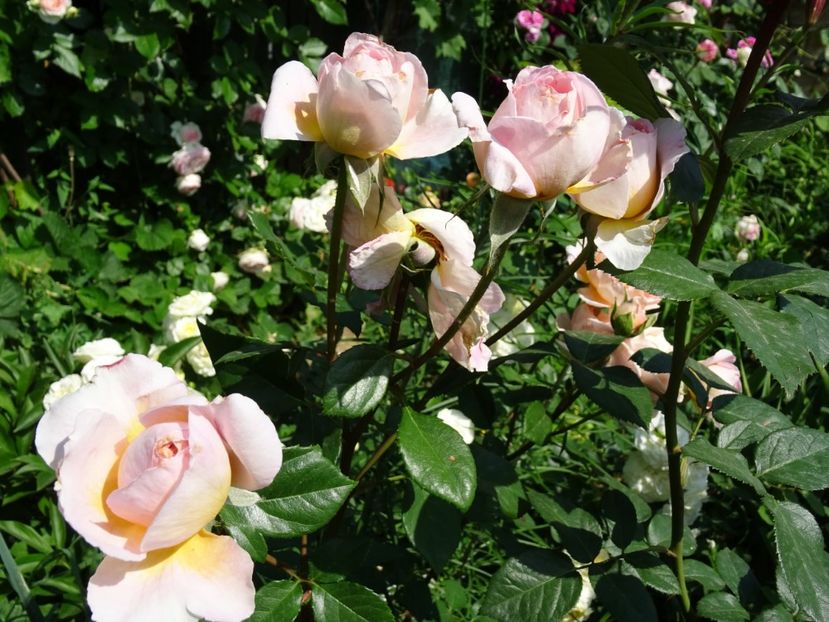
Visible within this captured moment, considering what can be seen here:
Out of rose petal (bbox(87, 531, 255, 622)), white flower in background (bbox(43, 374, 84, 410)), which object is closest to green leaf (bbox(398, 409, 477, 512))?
rose petal (bbox(87, 531, 255, 622))

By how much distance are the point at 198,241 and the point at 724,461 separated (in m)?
2.24

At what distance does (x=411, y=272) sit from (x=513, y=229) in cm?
10

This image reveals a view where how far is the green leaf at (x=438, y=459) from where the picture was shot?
0.59 metres

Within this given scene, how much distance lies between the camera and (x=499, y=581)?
2.61ft

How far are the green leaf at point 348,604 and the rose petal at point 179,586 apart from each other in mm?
189

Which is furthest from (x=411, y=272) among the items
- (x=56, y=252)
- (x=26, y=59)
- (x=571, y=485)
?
(x=26, y=59)

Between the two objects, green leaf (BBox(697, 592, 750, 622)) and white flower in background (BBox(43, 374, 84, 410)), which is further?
white flower in background (BBox(43, 374, 84, 410))

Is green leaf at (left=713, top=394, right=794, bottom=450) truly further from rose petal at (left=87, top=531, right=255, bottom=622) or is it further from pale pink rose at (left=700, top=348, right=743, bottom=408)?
rose petal at (left=87, top=531, right=255, bottom=622)

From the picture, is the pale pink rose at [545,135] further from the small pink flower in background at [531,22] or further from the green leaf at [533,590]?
the small pink flower in background at [531,22]

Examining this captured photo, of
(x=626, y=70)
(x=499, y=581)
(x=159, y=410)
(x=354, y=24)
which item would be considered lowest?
(x=354, y=24)

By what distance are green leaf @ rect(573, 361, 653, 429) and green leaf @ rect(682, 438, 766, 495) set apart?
0.06m

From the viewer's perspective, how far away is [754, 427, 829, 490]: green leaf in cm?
75

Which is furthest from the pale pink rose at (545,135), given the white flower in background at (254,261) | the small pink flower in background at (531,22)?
the small pink flower in background at (531,22)

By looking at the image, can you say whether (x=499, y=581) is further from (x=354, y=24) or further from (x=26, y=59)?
(x=354, y=24)
